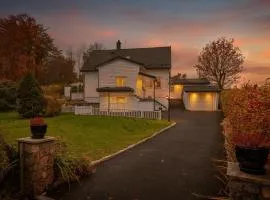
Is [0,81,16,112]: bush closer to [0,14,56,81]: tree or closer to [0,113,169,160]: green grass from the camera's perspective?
[0,14,56,81]: tree

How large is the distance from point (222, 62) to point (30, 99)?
124 feet

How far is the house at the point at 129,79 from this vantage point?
36.4 metres

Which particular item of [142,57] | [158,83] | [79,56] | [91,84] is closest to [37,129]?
[91,84]

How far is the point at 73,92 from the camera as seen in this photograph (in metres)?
51.4

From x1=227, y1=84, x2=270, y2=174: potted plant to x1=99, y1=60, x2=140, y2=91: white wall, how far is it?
28763 mm

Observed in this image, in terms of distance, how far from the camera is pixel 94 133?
57.7ft

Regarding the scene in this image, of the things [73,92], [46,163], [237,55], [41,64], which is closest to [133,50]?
[73,92]

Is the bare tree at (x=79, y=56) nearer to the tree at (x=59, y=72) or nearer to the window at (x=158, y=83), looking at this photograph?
the tree at (x=59, y=72)

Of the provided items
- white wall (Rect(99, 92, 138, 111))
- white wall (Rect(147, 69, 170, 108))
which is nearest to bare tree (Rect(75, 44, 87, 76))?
white wall (Rect(147, 69, 170, 108))

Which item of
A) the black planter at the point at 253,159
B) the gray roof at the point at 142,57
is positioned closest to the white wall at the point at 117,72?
the gray roof at the point at 142,57

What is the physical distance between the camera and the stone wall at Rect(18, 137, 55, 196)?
711 cm

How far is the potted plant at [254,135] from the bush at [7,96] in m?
32.2

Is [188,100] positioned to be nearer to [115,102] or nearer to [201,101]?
[201,101]

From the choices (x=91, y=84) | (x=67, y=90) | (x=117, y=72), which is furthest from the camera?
(x=67, y=90)
